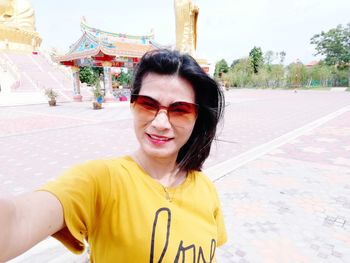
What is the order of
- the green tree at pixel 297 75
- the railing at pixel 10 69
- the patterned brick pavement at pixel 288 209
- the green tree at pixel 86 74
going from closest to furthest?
the patterned brick pavement at pixel 288 209, the railing at pixel 10 69, the green tree at pixel 86 74, the green tree at pixel 297 75

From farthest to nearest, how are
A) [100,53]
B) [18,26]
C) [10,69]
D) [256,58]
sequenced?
1. [256,58]
2. [18,26]
3. [10,69]
4. [100,53]

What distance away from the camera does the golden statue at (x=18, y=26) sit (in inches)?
1004

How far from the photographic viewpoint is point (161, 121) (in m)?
0.94

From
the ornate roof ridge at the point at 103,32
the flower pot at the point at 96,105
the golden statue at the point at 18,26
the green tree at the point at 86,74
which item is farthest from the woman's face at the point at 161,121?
the green tree at the point at 86,74

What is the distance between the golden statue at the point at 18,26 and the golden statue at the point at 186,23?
18.4 meters

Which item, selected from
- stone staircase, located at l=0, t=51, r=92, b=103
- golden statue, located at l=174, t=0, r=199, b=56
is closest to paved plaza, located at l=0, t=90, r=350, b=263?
golden statue, located at l=174, t=0, r=199, b=56

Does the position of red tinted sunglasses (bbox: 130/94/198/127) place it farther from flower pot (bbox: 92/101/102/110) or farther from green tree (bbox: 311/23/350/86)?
green tree (bbox: 311/23/350/86)

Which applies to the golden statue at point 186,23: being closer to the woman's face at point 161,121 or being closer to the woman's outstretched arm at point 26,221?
the woman's face at point 161,121


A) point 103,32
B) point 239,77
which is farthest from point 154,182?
point 239,77

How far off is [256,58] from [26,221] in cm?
5681

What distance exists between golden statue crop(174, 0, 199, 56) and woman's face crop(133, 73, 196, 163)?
17.9m

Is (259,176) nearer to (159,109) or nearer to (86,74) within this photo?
(159,109)

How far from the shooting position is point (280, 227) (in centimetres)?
257

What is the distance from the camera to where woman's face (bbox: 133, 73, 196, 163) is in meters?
0.96
